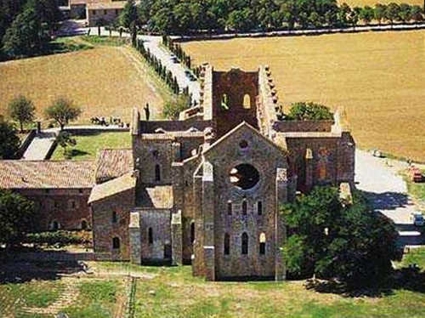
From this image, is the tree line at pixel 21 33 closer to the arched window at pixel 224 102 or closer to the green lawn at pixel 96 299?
the arched window at pixel 224 102

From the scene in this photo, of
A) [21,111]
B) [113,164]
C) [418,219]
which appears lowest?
[418,219]

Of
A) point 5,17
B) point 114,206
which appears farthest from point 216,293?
point 5,17

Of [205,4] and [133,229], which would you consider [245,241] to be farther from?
[205,4]

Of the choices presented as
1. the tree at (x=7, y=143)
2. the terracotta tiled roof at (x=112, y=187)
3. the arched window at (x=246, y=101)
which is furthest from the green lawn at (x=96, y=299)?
the arched window at (x=246, y=101)

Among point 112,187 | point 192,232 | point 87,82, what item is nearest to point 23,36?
point 87,82

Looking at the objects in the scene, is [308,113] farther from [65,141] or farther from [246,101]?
[65,141]

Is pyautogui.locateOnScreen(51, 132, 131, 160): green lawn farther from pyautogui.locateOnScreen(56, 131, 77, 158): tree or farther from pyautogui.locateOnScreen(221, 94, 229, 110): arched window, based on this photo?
pyautogui.locateOnScreen(221, 94, 229, 110): arched window
